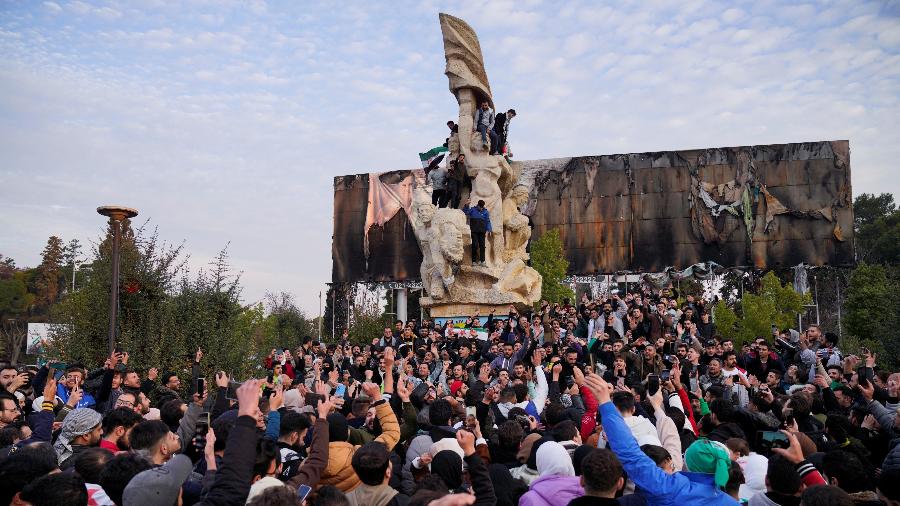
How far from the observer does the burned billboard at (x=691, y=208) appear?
3541 centimetres

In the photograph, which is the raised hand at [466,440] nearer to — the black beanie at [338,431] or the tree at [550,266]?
the black beanie at [338,431]

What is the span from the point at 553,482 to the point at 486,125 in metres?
16.1

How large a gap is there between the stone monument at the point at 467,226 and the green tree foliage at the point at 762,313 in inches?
311

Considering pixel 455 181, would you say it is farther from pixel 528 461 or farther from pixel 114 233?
pixel 528 461

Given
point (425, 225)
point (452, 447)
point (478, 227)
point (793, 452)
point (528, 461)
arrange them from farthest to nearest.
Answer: point (425, 225) < point (478, 227) < point (528, 461) < point (452, 447) < point (793, 452)

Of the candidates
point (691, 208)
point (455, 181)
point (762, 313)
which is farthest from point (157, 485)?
point (691, 208)

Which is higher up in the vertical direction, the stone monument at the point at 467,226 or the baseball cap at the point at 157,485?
the stone monument at the point at 467,226

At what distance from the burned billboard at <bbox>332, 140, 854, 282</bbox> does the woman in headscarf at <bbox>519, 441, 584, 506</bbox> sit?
32.5 m

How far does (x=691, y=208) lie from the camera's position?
121 ft

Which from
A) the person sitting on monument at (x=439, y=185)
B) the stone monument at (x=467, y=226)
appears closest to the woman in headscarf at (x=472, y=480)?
the stone monument at (x=467, y=226)

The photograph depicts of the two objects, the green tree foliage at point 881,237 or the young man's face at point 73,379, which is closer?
the young man's face at point 73,379

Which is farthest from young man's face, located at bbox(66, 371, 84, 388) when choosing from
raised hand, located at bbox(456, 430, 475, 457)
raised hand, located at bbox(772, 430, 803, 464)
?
raised hand, located at bbox(772, 430, 803, 464)

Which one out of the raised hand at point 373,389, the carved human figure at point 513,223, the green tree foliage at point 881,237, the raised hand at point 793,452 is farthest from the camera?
the green tree foliage at point 881,237

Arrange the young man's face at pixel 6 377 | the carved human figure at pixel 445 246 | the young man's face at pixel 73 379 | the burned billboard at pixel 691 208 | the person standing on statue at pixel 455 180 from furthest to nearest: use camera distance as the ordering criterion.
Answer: the burned billboard at pixel 691 208
the person standing on statue at pixel 455 180
the carved human figure at pixel 445 246
the young man's face at pixel 73 379
the young man's face at pixel 6 377
